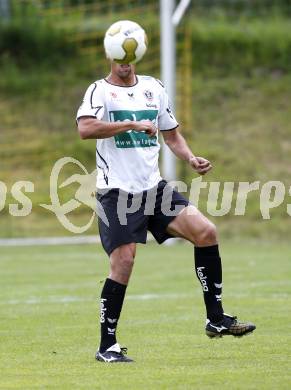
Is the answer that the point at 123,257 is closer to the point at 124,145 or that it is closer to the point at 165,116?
the point at 124,145

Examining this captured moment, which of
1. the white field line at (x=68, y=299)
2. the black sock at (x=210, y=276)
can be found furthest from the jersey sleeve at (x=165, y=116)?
the white field line at (x=68, y=299)

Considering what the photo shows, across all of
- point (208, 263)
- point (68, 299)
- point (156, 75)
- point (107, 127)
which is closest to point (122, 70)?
point (107, 127)

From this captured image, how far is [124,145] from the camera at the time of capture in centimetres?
701

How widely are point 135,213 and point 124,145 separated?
1.40 feet

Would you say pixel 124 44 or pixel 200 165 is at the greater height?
pixel 124 44

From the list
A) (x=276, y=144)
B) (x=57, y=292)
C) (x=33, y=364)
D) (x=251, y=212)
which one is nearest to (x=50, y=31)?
(x=276, y=144)

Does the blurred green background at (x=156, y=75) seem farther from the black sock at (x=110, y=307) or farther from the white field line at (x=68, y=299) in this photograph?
the black sock at (x=110, y=307)

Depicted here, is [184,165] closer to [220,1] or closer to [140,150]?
[220,1]

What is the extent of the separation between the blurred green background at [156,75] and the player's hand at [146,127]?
39.9 ft

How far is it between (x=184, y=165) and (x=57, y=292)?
25.9 ft

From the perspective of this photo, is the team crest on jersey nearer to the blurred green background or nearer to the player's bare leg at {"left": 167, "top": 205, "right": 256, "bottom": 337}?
the player's bare leg at {"left": 167, "top": 205, "right": 256, "bottom": 337}

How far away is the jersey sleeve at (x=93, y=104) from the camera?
6875 mm

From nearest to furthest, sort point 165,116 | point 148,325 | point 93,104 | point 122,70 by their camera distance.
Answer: point 93,104
point 122,70
point 165,116
point 148,325

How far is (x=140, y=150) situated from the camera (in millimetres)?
7035
